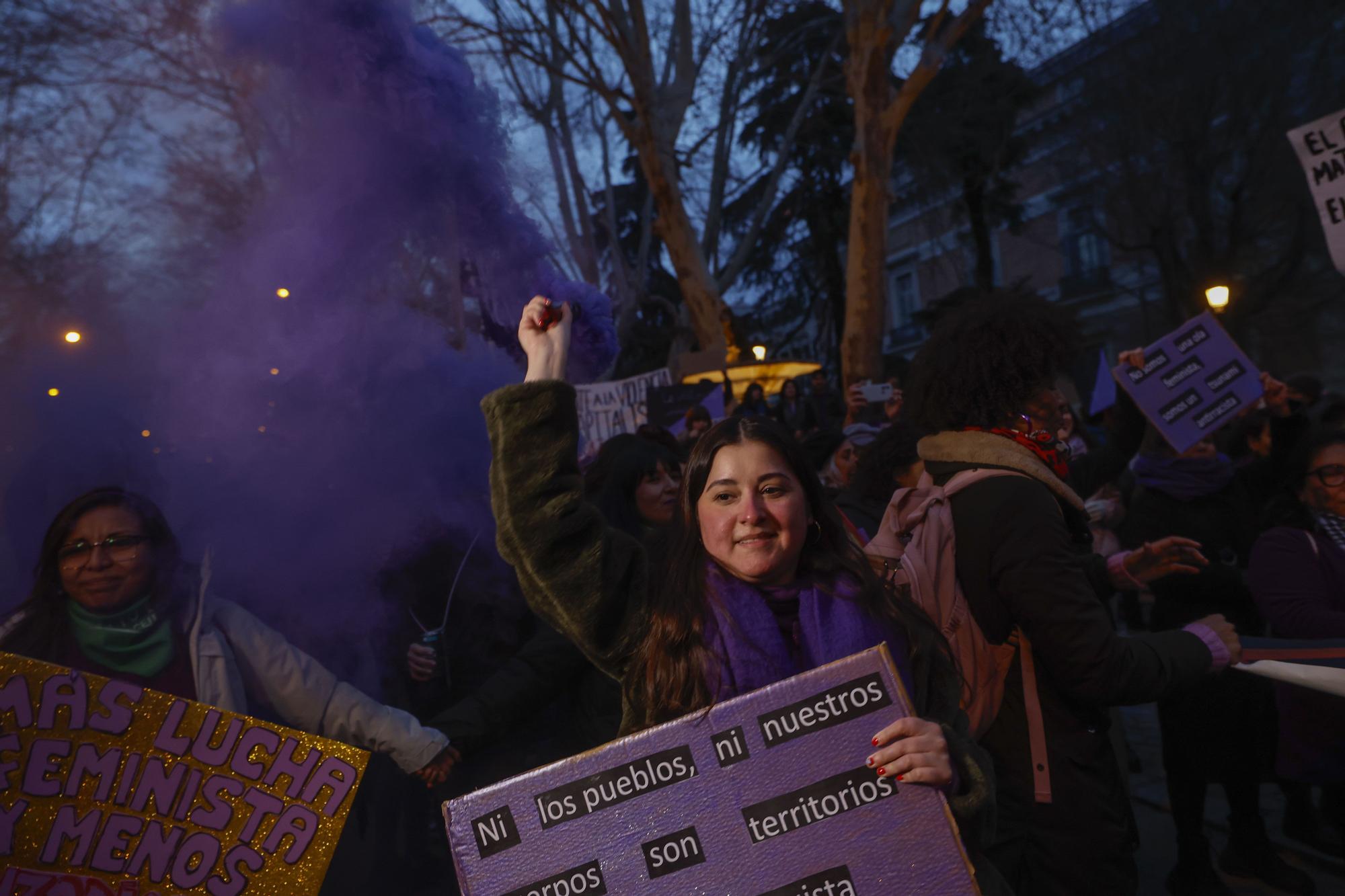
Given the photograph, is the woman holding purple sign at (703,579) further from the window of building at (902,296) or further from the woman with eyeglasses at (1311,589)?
the window of building at (902,296)

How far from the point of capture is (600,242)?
19.1 metres

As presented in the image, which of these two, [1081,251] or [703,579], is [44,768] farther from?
[1081,251]

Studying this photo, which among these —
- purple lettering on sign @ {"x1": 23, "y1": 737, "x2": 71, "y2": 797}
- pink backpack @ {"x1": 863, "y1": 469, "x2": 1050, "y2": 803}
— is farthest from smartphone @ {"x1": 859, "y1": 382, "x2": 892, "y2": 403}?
purple lettering on sign @ {"x1": 23, "y1": 737, "x2": 71, "y2": 797}

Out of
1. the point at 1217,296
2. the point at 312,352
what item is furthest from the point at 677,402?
the point at 312,352

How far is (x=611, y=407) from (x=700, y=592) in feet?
23.7

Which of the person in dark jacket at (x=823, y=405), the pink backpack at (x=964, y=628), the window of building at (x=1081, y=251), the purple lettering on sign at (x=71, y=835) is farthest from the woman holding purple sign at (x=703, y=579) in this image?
the window of building at (x=1081, y=251)

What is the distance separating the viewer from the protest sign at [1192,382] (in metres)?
4.18

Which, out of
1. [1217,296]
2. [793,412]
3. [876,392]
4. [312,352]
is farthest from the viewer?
[793,412]

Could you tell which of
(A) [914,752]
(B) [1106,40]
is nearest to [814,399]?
(A) [914,752]

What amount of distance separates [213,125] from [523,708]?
185 centimetres

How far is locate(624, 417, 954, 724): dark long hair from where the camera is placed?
180 cm

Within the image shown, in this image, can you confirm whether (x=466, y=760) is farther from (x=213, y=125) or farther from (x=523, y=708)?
(x=213, y=125)

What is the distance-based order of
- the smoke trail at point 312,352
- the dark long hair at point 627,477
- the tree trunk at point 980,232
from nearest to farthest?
the smoke trail at point 312,352, the dark long hair at point 627,477, the tree trunk at point 980,232

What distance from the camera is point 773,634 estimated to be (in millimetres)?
1814
